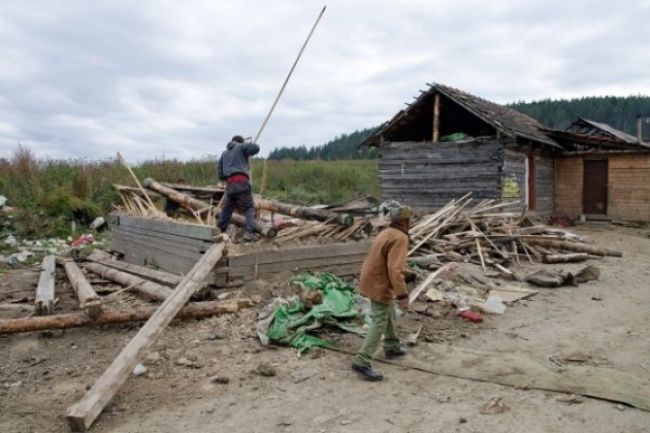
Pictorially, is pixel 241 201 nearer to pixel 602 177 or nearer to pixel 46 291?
pixel 46 291

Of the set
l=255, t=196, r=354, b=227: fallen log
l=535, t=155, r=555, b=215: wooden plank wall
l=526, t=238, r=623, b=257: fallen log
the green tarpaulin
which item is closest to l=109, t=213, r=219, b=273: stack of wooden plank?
l=255, t=196, r=354, b=227: fallen log

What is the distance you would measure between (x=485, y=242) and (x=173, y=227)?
21.8 feet

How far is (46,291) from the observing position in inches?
291

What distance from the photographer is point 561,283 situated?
9.27 metres

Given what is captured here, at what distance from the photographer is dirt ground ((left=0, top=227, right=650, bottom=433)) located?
13.4ft

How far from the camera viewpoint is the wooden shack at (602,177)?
757 inches

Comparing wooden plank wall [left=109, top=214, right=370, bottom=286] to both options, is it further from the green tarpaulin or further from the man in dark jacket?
the green tarpaulin

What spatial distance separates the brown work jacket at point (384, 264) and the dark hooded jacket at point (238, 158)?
3348mm

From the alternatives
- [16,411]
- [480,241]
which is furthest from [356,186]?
[16,411]

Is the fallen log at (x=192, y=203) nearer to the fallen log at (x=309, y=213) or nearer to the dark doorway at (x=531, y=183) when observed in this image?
the fallen log at (x=309, y=213)

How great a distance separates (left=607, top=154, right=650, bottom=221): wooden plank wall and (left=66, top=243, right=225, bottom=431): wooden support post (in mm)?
18118

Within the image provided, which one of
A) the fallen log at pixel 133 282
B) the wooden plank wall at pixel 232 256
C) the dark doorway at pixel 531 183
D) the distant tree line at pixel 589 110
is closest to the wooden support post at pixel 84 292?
the fallen log at pixel 133 282

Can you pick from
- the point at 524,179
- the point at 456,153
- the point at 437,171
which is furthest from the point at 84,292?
the point at 524,179

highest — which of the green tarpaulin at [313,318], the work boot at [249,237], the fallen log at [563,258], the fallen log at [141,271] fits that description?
the work boot at [249,237]
